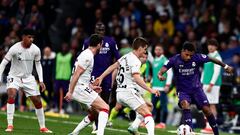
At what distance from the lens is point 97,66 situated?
66.5ft

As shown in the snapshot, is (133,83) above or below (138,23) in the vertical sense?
below

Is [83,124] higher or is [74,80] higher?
[74,80]

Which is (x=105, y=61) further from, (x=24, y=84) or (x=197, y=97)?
(x=197, y=97)

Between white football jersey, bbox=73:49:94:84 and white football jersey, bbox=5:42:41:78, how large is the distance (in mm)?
2276

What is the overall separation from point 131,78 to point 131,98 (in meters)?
0.52

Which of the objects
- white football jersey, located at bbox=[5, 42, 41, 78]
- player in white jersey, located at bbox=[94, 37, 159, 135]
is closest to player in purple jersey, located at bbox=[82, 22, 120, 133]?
white football jersey, located at bbox=[5, 42, 41, 78]

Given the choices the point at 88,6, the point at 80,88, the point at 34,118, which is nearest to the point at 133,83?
the point at 80,88

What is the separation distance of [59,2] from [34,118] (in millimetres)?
10132

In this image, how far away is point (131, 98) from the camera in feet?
58.5

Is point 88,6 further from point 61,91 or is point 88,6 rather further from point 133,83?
point 133,83

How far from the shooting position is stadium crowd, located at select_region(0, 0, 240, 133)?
28172 millimetres

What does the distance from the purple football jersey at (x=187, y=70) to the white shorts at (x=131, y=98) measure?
5.27ft

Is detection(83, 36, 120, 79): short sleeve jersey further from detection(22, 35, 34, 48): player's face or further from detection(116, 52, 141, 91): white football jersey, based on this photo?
detection(116, 52, 141, 91): white football jersey

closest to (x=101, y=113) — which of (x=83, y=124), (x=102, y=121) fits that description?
(x=102, y=121)
